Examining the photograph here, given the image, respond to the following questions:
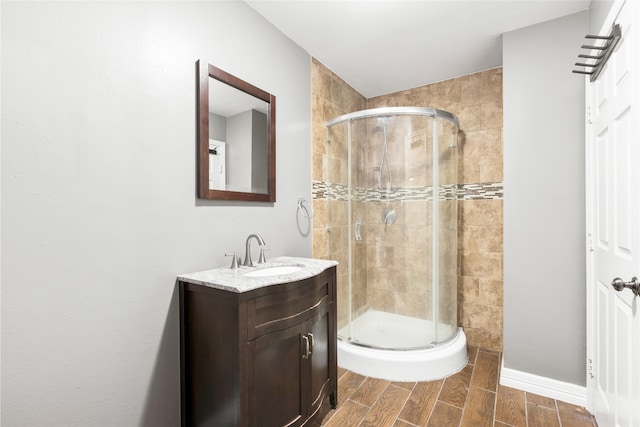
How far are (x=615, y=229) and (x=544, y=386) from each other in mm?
1235

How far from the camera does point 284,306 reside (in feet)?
4.65

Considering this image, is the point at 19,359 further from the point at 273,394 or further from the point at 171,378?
the point at 273,394

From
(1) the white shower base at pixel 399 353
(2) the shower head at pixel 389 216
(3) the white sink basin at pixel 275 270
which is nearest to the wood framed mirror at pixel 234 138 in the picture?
(3) the white sink basin at pixel 275 270

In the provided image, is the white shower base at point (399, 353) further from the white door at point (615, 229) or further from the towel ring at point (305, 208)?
the towel ring at point (305, 208)

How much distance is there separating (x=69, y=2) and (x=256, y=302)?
53.1 inches

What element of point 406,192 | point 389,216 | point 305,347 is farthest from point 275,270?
point 406,192

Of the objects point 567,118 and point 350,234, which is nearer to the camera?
point 567,118

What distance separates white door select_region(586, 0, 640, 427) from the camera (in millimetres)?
1159

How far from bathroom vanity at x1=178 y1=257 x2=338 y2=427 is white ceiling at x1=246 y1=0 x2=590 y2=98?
64.7 inches

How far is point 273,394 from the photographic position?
4.49 ft

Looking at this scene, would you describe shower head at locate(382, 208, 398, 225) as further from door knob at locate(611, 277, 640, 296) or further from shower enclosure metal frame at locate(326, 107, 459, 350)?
door knob at locate(611, 277, 640, 296)

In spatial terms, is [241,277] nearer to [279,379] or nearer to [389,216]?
[279,379]

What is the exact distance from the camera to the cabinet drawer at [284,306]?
1296 millimetres

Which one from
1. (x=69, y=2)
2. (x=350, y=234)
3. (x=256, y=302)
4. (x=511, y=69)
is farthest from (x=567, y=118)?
(x=69, y=2)
